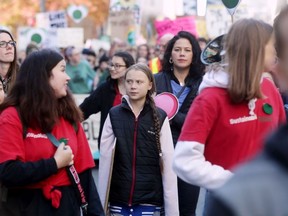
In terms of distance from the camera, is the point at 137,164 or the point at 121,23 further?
the point at 121,23

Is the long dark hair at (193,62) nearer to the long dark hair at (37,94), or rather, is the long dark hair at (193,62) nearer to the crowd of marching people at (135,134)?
the crowd of marching people at (135,134)

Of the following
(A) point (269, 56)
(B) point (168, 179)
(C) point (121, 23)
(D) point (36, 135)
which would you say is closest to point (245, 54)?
(A) point (269, 56)

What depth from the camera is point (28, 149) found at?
4418 millimetres

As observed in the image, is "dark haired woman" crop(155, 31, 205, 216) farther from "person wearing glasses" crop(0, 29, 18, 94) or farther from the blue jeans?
"person wearing glasses" crop(0, 29, 18, 94)

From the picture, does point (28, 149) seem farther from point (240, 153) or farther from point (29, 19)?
point (29, 19)

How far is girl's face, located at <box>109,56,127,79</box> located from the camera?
7898 millimetres

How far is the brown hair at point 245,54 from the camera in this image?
371 cm

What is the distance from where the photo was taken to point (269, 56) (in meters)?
3.80

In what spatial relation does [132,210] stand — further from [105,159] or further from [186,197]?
[186,197]

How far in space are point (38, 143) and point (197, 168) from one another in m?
1.14

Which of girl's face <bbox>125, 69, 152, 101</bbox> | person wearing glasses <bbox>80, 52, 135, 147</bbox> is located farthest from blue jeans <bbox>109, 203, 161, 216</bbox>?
person wearing glasses <bbox>80, 52, 135, 147</bbox>

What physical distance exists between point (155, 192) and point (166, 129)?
0.48 m

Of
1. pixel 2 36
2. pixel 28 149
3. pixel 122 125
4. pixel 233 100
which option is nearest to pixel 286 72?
pixel 233 100

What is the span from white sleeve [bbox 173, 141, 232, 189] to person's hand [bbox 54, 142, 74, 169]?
35.4 inches
